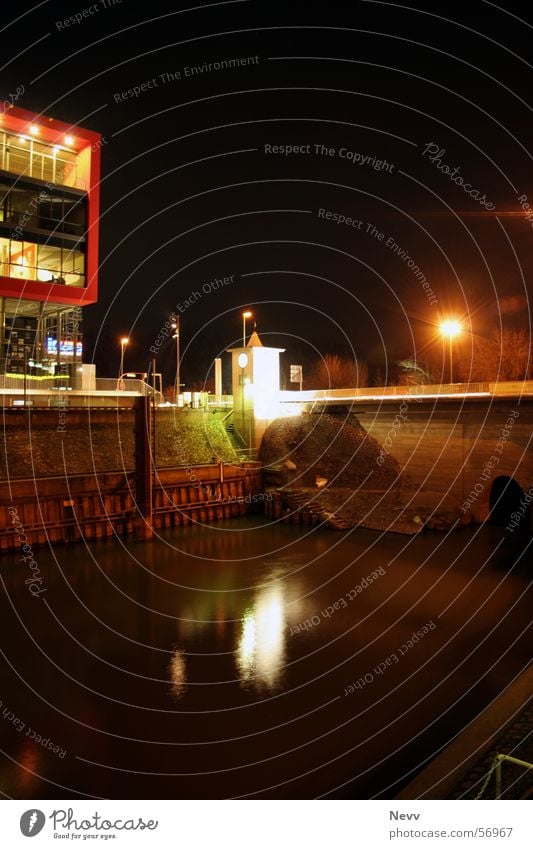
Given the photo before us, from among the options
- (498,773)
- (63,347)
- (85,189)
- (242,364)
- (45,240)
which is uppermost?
(85,189)

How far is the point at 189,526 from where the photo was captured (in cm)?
2789

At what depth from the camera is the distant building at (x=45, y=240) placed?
111ft

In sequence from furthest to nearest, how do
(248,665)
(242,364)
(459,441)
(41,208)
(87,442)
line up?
(242,364) → (41,208) → (459,441) → (87,442) → (248,665)

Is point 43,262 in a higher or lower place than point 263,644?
higher

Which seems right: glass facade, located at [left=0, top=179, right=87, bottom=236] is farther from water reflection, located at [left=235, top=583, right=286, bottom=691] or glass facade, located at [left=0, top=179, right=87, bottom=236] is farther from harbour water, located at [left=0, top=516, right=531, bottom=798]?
water reflection, located at [left=235, top=583, right=286, bottom=691]

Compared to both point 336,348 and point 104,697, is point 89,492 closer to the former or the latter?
point 104,697

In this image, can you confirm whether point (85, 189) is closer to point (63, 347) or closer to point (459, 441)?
point (63, 347)

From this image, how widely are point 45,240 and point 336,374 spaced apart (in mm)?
38167

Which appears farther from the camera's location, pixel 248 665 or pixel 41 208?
pixel 41 208

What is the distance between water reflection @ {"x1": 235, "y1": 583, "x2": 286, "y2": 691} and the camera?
12227 mm

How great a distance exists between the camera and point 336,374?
65.8 m

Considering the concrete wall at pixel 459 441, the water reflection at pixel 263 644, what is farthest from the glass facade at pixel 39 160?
the water reflection at pixel 263 644

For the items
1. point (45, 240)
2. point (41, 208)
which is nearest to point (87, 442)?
point (45, 240)

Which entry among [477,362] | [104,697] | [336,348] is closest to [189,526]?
[104,697]
